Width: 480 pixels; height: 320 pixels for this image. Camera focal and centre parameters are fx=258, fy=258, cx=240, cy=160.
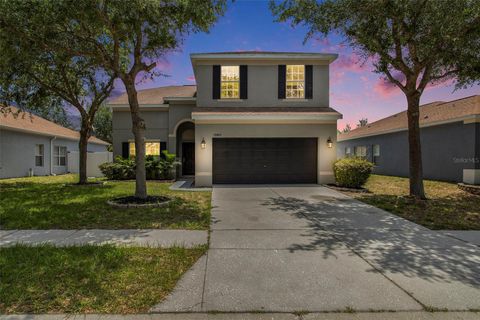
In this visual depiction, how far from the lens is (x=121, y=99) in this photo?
17.5 m

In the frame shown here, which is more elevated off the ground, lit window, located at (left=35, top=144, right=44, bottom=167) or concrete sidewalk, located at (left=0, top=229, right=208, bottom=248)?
lit window, located at (left=35, top=144, right=44, bottom=167)

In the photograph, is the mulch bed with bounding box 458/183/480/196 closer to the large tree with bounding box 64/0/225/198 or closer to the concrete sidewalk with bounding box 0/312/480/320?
the concrete sidewalk with bounding box 0/312/480/320

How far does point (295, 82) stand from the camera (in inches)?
548

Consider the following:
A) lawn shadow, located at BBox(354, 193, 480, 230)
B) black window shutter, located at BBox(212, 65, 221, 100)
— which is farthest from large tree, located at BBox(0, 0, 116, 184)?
lawn shadow, located at BBox(354, 193, 480, 230)

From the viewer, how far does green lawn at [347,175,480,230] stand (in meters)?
6.66

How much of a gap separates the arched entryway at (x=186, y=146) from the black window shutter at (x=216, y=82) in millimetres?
4062

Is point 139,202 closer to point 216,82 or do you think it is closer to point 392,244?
point 392,244

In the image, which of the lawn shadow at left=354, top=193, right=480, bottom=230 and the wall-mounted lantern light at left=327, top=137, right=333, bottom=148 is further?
the wall-mounted lantern light at left=327, top=137, right=333, bottom=148

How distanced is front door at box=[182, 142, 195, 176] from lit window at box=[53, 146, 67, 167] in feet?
36.9

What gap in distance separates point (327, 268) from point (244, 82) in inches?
A: 447

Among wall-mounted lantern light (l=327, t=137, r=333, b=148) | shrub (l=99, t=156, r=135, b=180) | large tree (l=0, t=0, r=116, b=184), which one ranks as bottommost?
shrub (l=99, t=156, r=135, b=180)

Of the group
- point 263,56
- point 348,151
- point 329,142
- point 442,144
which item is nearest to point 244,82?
point 263,56

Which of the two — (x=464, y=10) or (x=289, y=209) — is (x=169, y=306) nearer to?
(x=289, y=209)

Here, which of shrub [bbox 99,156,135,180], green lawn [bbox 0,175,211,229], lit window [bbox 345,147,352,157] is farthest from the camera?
lit window [bbox 345,147,352,157]
